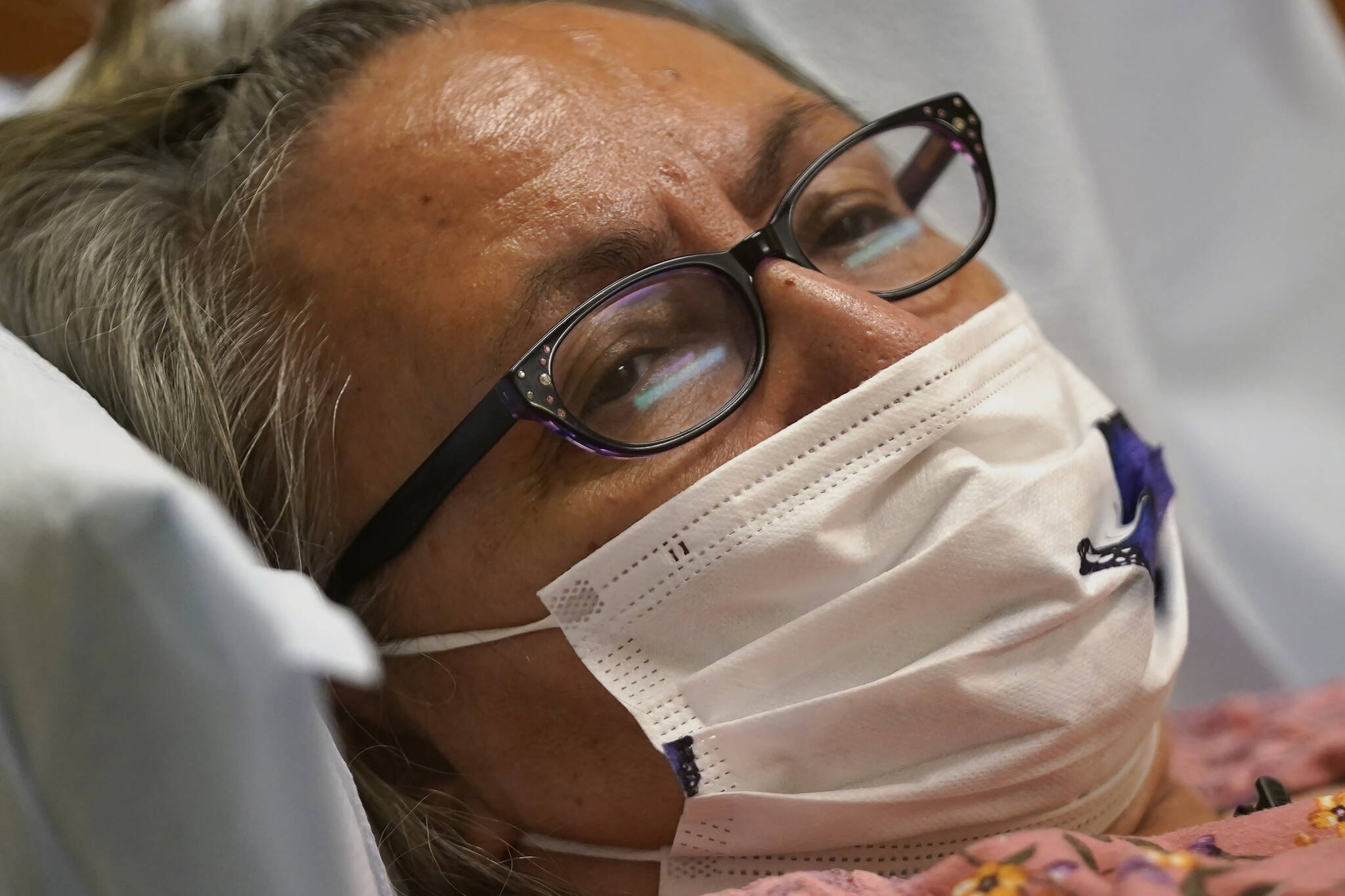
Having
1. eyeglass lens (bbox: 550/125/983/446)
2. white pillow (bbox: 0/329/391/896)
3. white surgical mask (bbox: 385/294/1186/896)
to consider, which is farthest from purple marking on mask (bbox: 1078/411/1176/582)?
white pillow (bbox: 0/329/391/896)

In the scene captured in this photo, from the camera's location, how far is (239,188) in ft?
3.49

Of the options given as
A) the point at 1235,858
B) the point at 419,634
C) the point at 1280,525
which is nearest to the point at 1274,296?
the point at 1280,525

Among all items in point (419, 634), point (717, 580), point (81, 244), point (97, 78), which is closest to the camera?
point (717, 580)

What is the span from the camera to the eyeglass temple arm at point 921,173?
1.28 meters

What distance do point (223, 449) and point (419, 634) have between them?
27 centimetres

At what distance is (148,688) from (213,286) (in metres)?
0.58

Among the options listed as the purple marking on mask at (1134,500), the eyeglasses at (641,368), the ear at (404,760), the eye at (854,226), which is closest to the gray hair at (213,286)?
the ear at (404,760)

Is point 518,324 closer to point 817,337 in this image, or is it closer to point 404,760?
point 817,337

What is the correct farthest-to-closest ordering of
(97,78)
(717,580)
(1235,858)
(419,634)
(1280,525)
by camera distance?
(1280,525)
(97,78)
(419,634)
(717,580)
(1235,858)

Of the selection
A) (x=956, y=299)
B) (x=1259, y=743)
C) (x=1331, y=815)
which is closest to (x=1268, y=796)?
(x=1331, y=815)

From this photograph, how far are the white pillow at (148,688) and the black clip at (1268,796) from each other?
0.85 m

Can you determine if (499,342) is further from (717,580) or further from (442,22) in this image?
(442,22)

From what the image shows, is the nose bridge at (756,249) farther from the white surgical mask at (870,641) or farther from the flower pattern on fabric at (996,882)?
the flower pattern on fabric at (996,882)

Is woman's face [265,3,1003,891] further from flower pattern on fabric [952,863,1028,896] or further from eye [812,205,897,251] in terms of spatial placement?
flower pattern on fabric [952,863,1028,896]
